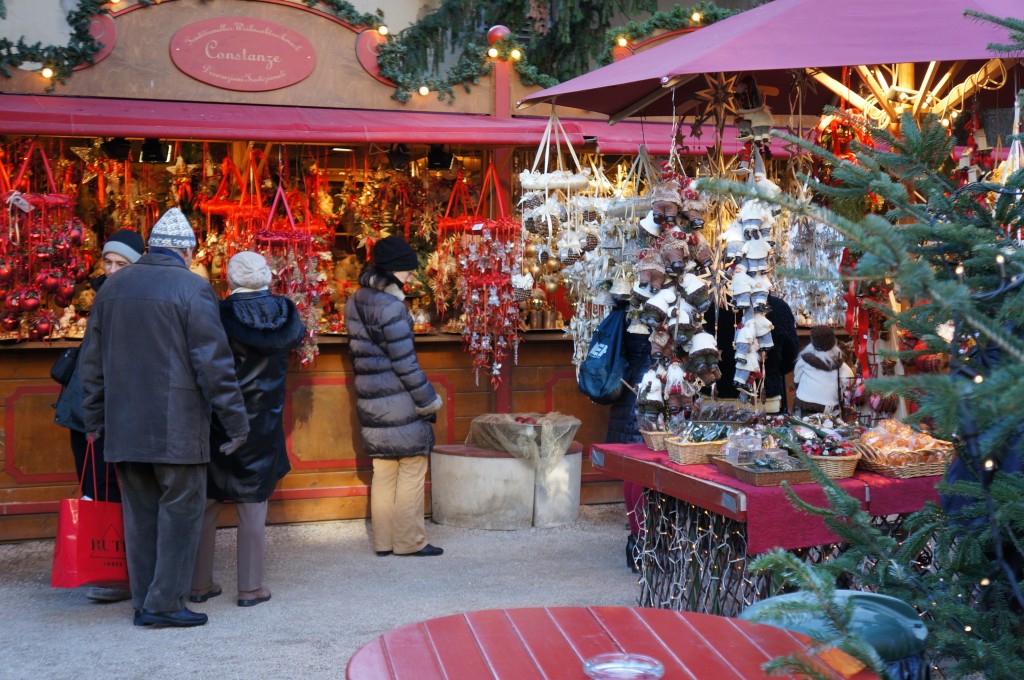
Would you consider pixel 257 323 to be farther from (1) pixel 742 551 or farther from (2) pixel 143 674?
(1) pixel 742 551

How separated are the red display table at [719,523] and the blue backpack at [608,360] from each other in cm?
54

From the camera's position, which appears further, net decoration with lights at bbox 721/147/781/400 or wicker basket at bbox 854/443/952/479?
net decoration with lights at bbox 721/147/781/400

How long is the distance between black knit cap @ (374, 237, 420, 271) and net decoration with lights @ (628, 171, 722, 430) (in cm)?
187

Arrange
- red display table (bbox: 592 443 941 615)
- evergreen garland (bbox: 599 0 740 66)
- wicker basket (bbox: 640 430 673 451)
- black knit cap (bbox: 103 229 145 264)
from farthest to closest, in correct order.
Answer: evergreen garland (bbox: 599 0 740 66)
black knit cap (bbox: 103 229 145 264)
wicker basket (bbox: 640 430 673 451)
red display table (bbox: 592 443 941 615)

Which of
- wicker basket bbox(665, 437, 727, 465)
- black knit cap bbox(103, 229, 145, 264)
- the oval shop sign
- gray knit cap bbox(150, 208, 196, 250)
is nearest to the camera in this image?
wicker basket bbox(665, 437, 727, 465)

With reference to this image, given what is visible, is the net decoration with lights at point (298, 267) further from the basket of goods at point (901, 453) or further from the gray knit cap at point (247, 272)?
the basket of goods at point (901, 453)

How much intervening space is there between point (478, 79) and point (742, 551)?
177 inches

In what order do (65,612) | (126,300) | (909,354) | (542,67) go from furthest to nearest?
(542,67) < (65,612) < (126,300) < (909,354)

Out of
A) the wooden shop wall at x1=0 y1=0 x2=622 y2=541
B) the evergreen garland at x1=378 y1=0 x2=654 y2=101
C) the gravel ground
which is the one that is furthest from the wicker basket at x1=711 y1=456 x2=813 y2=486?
the evergreen garland at x1=378 y1=0 x2=654 y2=101

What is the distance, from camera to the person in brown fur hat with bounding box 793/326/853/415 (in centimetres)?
653

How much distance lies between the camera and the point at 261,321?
5855 mm

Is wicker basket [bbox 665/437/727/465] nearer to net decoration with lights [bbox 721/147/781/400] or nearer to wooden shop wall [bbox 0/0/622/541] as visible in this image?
net decoration with lights [bbox 721/147/781/400]

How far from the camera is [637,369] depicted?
6.09m

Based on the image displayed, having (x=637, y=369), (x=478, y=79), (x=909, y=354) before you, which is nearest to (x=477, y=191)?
(x=478, y=79)
